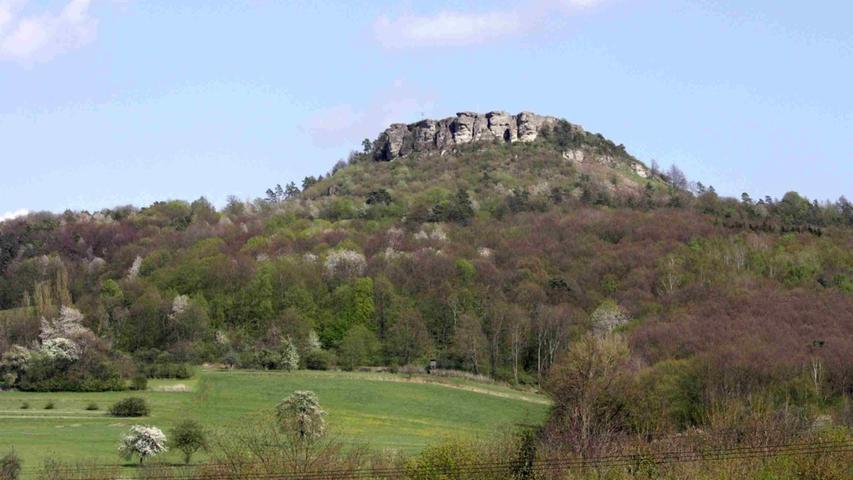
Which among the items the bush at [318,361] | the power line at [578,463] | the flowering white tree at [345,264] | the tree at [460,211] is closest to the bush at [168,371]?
the bush at [318,361]

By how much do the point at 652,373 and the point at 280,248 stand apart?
64381 millimetres

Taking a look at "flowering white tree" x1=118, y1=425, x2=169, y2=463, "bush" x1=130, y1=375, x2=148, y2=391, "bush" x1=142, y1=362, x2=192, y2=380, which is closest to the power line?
"flowering white tree" x1=118, y1=425, x2=169, y2=463

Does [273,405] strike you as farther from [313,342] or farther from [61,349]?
[313,342]

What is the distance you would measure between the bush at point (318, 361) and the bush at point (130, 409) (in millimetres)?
25151

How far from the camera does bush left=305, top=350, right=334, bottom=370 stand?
3954 inches

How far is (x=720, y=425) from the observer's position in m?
60.3

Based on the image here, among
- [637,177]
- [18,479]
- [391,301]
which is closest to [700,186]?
[637,177]

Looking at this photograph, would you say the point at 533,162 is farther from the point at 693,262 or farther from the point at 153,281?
the point at 153,281

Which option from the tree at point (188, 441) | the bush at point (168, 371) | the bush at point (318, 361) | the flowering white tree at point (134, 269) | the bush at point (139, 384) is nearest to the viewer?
the tree at point (188, 441)

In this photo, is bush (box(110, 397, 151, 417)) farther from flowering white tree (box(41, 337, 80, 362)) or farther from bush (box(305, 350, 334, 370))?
bush (box(305, 350, 334, 370))

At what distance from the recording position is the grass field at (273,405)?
6538cm

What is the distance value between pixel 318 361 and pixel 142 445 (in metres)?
42.3

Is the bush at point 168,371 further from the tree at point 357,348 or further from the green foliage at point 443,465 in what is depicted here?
the green foliage at point 443,465

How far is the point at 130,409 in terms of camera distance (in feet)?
250
